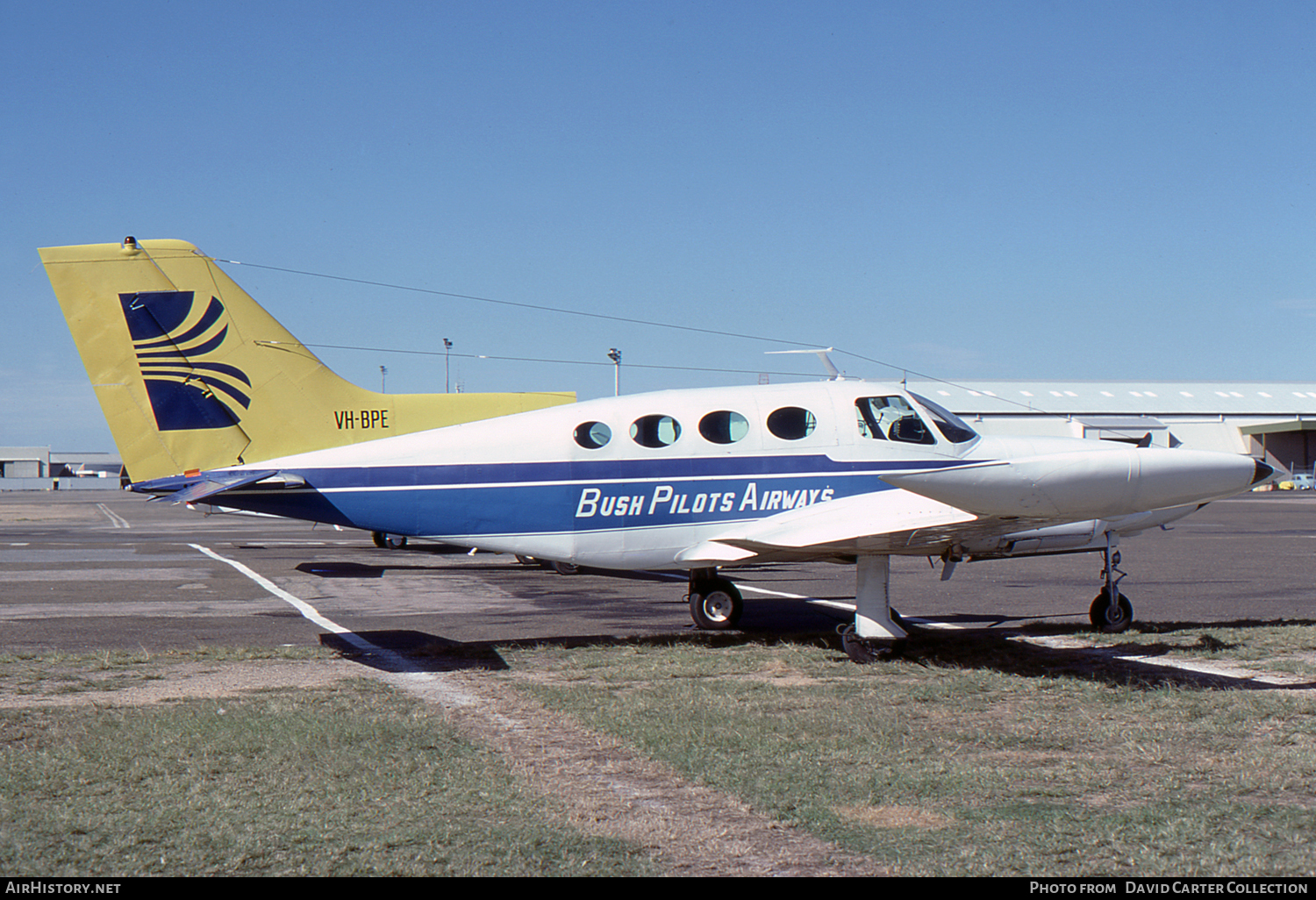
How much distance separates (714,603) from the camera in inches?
540

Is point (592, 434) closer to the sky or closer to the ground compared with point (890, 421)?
closer to the ground

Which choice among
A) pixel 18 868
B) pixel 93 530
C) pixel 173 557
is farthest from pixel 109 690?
pixel 93 530

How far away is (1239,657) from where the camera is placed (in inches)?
440

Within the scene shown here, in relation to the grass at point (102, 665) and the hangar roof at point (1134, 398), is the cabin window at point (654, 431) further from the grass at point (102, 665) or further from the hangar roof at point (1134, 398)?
the hangar roof at point (1134, 398)

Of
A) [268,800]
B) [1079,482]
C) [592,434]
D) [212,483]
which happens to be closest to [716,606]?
[592,434]

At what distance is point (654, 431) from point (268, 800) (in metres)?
6.94

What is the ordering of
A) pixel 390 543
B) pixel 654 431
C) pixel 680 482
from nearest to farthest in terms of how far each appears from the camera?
pixel 680 482 < pixel 654 431 < pixel 390 543

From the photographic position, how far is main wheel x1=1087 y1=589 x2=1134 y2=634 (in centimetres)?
1299

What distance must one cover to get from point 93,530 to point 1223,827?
3943cm

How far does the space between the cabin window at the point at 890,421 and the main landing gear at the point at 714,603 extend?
2.83 metres

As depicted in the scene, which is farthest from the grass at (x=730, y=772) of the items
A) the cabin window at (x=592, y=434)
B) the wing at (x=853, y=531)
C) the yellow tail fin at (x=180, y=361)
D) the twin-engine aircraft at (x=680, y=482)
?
the yellow tail fin at (x=180, y=361)

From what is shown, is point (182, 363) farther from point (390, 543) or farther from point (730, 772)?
point (390, 543)

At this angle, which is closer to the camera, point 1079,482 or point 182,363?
point 1079,482

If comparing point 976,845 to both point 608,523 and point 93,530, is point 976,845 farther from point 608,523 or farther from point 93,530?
point 93,530
